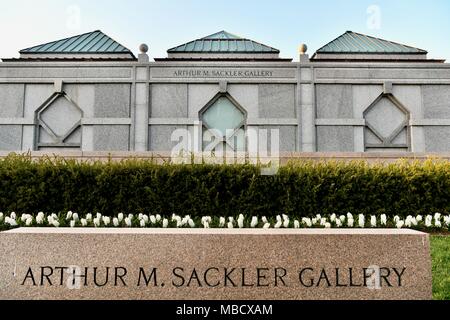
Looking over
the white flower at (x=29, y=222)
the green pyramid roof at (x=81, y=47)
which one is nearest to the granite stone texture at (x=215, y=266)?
the white flower at (x=29, y=222)

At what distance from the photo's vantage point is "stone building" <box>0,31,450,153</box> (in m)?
19.2

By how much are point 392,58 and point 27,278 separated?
2132 centimetres

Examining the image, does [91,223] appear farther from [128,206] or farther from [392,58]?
[392,58]

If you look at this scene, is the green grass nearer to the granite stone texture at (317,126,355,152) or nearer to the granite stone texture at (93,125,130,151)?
the granite stone texture at (317,126,355,152)

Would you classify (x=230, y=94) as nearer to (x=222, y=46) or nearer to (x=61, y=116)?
(x=222, y=46)

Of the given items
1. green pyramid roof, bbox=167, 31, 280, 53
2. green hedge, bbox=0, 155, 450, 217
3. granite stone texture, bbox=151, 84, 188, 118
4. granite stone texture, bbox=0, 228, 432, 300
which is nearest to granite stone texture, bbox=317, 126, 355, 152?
green pyramid roof, bbox=167, 31, 280, 53

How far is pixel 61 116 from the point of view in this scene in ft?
64.8

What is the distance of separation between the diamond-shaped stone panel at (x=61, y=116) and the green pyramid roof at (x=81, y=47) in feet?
10.6

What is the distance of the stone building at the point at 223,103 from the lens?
19.2 m

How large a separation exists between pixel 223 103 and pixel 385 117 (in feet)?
29.1

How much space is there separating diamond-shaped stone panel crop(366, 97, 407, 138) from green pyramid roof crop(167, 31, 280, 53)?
6319 mm

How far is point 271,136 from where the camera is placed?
19438 mm

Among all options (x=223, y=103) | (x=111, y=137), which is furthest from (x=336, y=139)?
(x=111, y=137)
